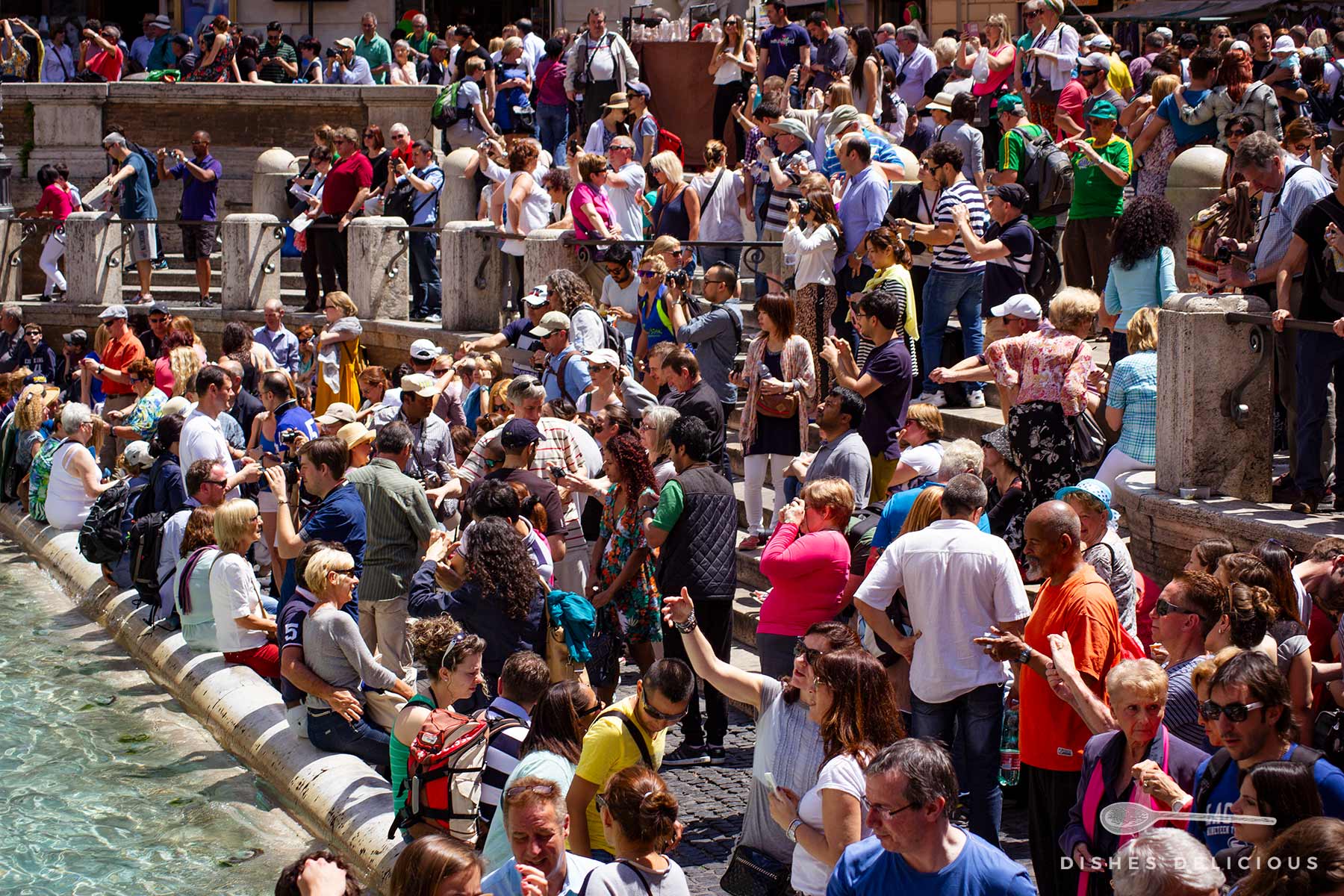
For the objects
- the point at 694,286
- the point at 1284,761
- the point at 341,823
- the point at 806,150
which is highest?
the point at 806,150

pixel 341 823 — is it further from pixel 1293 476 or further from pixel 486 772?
pixel 1293 476

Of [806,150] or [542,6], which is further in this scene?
[542,6]

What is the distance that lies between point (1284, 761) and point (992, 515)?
2.88 metres

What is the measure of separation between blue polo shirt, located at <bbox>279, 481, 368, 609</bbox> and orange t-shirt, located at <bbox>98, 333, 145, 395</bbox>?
669 centimetres

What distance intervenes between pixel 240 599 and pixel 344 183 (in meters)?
7.66

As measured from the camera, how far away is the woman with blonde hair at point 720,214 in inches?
513

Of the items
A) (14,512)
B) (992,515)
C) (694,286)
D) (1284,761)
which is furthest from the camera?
(14,512)

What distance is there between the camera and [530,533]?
306 inches

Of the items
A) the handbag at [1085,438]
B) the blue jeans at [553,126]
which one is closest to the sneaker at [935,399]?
the handbag at [1085,438]

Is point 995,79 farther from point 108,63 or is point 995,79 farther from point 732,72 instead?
point 108,63

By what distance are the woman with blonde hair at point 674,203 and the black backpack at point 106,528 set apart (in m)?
4.48

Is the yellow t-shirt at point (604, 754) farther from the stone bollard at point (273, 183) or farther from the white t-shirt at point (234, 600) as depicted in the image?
the stone bollard at point (273, 183)

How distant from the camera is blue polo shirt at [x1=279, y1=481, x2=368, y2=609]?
339 inches

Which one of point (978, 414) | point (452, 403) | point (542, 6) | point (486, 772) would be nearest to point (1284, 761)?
point (486, 772)
